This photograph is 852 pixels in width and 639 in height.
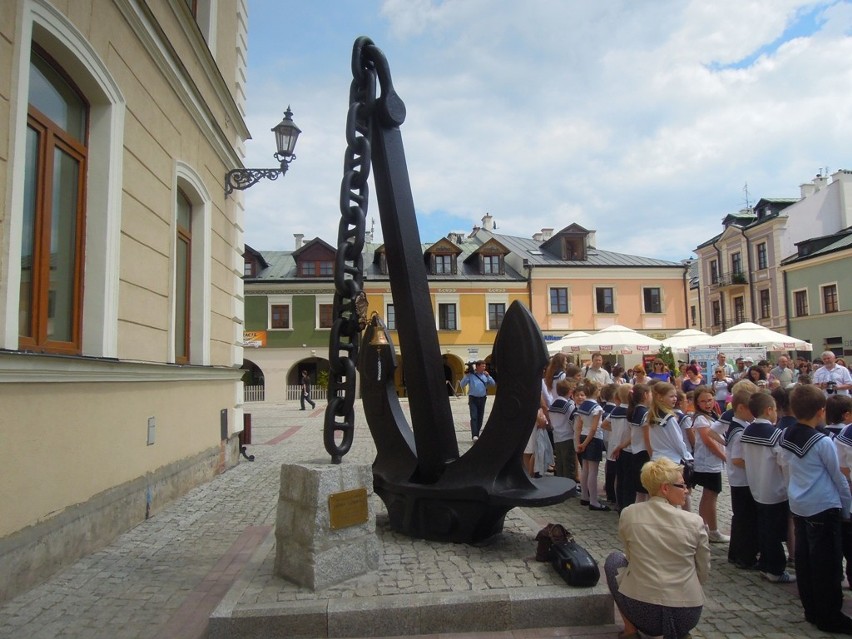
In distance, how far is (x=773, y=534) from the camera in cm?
424

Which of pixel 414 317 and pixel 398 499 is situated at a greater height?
pixel 414 317

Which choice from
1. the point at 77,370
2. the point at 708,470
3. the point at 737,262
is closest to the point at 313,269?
the point at 737,262

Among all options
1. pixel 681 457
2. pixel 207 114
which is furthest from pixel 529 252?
pixel 681 457

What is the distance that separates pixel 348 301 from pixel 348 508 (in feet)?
4.25

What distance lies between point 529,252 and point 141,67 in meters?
29.7

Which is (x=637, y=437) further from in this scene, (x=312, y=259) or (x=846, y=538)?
(x=312, y=259)

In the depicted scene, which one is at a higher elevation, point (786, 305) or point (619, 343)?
point (786, 305)

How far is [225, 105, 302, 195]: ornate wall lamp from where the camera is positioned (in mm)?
9289

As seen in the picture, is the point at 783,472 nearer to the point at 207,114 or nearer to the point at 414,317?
the point at 414,317

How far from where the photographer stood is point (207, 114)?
822 centimetres

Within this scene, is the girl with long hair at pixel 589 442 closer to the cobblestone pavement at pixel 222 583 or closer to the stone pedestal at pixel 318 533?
the cobblestone pavement at pixel 222 583

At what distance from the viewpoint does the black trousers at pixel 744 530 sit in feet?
14.9

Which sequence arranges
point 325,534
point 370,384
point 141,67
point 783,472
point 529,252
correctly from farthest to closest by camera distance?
point 529,252, point 141,67, point 370,384, point 783,472, point 325,534

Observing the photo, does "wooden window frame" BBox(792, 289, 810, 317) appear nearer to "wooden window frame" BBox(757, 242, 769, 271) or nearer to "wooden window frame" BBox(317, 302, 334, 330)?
"wooden window frame" BBox(757, 242, 769, 271)
